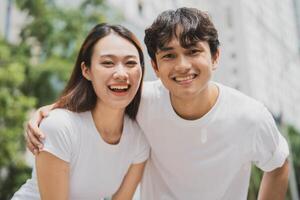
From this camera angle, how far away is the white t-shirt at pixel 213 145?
2.46m

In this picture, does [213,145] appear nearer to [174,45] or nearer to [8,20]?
[174,45]

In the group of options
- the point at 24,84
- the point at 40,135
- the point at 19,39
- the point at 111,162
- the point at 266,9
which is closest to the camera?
the point at 40,135

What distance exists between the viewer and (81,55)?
2.52m

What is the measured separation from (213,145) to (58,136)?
0.87 m

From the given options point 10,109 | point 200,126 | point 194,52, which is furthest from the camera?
point 10,109

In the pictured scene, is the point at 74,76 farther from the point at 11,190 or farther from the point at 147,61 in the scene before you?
the point at 11,190

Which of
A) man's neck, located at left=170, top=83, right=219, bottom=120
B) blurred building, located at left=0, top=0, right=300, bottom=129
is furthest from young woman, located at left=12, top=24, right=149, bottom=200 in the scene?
blurred building, located at left=0, top=0, right=300, bottom=129

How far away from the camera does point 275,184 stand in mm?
2559

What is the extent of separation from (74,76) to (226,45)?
48.0m

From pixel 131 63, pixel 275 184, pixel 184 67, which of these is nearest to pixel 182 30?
pixel 184 67

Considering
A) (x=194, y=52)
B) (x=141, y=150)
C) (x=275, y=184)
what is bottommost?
(x=275, y=184)

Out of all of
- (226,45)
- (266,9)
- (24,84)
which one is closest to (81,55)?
(24,84)

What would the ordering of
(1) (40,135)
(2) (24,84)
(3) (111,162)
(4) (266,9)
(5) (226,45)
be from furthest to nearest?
1. (4) (266,9)
2. (5) (226,45)
3. (2) (24,84)
4. (3) (111,162)
5. (1) (40,135)

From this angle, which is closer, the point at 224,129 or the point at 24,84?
the point at 224,129
